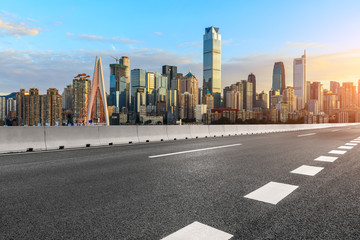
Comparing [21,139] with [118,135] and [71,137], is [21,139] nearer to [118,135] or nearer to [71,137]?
[71,137]

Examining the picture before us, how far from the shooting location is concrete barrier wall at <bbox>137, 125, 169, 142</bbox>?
1437 cm

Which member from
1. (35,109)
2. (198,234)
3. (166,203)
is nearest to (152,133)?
(166,203)

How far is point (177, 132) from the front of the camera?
16781mm

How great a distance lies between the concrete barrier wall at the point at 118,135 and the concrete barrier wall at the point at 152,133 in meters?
0.36

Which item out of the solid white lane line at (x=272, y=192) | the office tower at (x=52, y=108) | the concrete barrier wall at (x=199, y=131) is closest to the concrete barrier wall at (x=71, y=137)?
the concrete barrier wall at (x=199, y=131)

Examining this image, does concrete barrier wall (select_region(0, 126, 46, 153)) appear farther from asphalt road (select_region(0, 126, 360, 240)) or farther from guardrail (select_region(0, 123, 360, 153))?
asphalt road (select_region(0, 126, 360, 240))

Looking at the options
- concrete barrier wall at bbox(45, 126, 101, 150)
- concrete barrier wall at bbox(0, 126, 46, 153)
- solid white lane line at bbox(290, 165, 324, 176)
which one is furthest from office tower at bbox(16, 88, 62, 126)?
solid white lane line at bbox(290, 165, 324, 176)

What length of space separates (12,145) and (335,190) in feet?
32.7

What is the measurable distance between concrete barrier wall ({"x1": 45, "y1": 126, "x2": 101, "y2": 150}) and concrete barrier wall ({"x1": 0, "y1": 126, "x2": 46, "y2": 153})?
29cm

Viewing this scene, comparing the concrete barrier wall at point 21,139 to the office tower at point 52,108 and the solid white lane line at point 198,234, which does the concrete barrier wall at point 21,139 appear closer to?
the solid white lane line at point 198,234

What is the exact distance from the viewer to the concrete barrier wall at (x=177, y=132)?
1629 cm

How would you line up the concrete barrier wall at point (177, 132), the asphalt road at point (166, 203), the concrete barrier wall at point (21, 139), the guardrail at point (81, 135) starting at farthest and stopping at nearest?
the concrete barrier wall at point (177, 132), the guardrail at point (81, 135), the concrete barrier wall at point (21, 139), the asphalt road at point (166, 203)

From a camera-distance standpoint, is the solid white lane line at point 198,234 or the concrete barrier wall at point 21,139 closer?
the solid white lane line at point 198,234

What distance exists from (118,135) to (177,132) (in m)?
4.74
